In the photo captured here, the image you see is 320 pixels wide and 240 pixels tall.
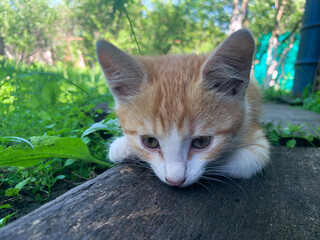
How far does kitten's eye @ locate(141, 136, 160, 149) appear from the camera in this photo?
1.29 m

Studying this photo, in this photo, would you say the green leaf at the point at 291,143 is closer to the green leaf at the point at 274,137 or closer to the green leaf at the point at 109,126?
the green leaf at the point at 274,137

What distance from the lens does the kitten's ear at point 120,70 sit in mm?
1292

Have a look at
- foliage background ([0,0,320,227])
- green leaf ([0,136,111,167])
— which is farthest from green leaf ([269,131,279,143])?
green leaf ([0,136,111,167])

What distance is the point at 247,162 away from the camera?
1328 millimetres

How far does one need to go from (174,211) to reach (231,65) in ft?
2.66

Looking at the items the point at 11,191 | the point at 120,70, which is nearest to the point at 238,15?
the point at 120,70

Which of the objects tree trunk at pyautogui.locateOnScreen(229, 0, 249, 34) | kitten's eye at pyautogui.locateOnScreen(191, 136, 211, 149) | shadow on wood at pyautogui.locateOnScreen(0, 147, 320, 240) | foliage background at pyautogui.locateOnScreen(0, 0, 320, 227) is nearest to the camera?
shadow on wood at pyautogui.locateOnScreen(0, 147, 320, 240)

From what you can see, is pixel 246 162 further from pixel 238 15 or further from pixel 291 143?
pixel 238 15

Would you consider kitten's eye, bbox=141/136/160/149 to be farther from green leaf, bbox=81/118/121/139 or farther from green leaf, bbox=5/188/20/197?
green leaf, bbox=5/188/20/197

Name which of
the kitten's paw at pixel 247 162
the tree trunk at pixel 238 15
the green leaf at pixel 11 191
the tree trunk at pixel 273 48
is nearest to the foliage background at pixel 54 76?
the green leaf at pixel 11 191

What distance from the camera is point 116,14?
2.54 meters

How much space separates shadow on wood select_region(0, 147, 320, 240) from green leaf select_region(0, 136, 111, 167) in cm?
23

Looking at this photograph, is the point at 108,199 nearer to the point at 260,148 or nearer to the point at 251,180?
the point at 251,180

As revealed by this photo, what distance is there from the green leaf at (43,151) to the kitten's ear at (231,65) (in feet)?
2.56
